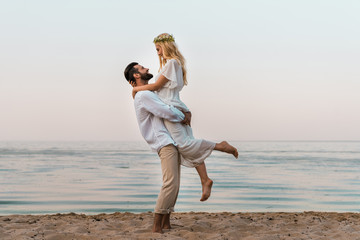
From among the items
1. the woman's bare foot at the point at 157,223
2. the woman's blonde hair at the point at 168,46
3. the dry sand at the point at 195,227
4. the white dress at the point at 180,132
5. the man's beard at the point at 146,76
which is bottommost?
the dry sand at the point at 195,227

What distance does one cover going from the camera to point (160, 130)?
5.03m

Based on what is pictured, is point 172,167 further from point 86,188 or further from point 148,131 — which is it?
point 86,188

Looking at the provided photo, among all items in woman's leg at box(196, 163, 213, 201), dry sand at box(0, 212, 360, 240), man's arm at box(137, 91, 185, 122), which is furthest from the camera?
dry sand at box(0, 212, 360, 240)

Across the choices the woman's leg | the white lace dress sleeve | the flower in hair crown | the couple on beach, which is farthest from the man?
the flower in hair crown

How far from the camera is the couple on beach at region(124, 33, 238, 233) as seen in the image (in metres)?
4.94

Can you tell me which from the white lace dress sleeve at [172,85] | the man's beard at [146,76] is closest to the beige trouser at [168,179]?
the white lace dress sleeve at [172,85]

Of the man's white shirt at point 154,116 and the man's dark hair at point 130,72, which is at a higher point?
the man's dark hair at point 130,72

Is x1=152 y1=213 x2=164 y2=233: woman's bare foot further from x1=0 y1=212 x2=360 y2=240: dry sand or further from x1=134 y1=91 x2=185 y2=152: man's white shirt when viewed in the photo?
x1=134 y1=91 x2=185 y2=152: man's white shirt

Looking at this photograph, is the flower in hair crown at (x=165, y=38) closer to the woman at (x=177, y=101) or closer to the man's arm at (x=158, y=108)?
the woman at (x=177, y=101)

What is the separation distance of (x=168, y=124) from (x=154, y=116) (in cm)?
18

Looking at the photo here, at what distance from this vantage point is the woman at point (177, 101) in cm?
496

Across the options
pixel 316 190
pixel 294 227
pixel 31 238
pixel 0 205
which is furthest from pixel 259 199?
pixel 31 238

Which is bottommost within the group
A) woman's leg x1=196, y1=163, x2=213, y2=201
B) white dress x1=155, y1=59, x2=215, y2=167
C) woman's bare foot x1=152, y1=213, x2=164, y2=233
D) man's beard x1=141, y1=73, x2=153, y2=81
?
woman's bare foot x1=152, y1=213, x2=164, y2=233

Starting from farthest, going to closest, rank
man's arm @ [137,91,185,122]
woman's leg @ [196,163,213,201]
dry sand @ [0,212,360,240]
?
dry sand @ [0,212,360,240]
woman's leg @ [196,163,213,201]
man's arm @ [137,91,185,122]
